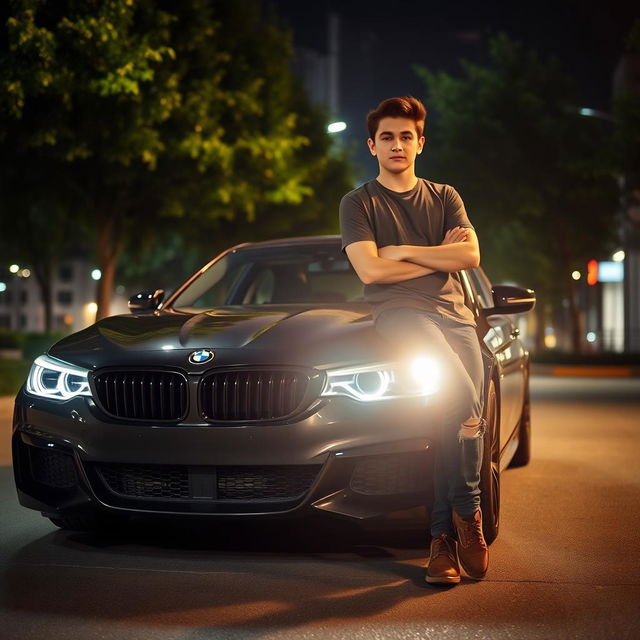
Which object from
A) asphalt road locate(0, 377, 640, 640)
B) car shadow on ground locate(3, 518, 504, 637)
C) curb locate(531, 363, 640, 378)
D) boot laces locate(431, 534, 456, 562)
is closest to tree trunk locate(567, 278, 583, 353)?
curb locate(531, 363, 640, 378)

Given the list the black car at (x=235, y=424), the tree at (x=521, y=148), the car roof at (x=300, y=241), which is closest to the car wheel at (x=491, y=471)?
the black car at (x=235, y=424)

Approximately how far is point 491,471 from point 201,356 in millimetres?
1361

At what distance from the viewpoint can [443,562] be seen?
17.7ft

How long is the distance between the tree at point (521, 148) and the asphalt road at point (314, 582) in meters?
29.4

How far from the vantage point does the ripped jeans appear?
17.9 feet

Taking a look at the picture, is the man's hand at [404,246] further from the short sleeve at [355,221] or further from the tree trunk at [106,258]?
the tree trunk at [106,258]

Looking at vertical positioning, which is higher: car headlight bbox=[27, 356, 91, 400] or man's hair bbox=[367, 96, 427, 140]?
man's hair bbox=[367, 96, 427, 140]

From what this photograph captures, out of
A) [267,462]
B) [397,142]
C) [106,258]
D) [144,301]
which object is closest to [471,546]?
[267,462]

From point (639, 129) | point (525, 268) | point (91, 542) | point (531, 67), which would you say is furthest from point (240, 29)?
point (525, 268)

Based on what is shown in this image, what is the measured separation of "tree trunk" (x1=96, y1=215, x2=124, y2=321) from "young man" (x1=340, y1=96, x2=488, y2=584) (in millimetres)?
20823

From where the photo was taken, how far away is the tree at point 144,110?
1795 centimetres

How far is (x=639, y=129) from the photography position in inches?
1192

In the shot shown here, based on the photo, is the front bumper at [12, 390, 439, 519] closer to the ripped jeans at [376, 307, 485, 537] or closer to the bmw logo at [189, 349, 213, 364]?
the ripped jeans at [376, 307, 485, 537]

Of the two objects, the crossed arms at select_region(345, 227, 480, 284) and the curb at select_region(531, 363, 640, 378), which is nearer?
the crossed arms at select_region(345, 227, 480, 284)
